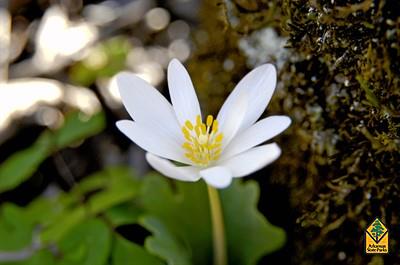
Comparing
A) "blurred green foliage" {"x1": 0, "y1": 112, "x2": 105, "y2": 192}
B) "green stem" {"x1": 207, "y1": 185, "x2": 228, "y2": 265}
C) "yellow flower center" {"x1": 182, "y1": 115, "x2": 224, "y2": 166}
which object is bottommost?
"blurred green foliage" {"x1": 0, "y1": 112, "x2": 105, "y2": 192}

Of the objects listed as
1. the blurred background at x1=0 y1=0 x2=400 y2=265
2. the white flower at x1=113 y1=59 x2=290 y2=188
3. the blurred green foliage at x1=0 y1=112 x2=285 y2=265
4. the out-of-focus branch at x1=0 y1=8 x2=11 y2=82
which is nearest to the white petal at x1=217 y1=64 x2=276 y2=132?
the white flower at x1=113 y1=59 x2=290 y2=188

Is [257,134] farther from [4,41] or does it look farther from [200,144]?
[4,41]

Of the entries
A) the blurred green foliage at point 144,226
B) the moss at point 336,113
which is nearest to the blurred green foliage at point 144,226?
the blurred green foliage at point 144,226

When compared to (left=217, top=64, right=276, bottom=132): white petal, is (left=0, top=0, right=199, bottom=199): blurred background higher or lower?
lower

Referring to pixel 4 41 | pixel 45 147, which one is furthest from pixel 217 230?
pixel 4 41

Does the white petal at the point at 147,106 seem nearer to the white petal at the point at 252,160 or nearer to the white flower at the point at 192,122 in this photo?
the white flower at the point at 192,122

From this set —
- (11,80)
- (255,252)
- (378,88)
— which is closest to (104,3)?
(11,80)

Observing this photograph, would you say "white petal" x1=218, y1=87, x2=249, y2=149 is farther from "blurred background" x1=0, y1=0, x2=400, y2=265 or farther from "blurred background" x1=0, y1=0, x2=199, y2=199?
"blurred background" x1=0, y1=0, x2=199, y2=199
